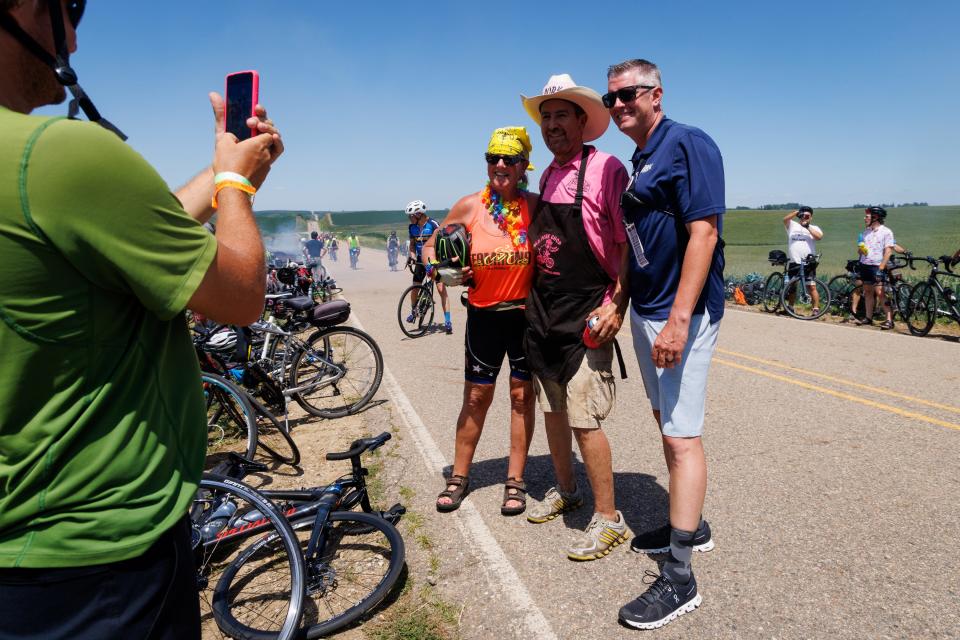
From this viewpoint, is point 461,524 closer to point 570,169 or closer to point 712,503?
point 712,503

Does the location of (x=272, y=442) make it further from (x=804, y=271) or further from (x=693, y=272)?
(x=804, y=271)

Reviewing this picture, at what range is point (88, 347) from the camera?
113cm

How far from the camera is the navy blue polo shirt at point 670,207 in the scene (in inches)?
103

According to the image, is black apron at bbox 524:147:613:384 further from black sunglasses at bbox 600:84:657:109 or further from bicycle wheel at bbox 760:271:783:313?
bicycle wheel at bbox 760:271:783:313

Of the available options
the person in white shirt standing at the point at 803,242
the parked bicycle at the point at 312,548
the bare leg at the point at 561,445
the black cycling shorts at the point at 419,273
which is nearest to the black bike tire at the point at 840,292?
the person in white shirt standing at the point at 803,242

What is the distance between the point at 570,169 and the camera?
325cm

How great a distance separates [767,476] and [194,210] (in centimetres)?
415

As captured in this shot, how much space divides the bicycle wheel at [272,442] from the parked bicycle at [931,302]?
1032 cm

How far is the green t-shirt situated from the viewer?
998mm

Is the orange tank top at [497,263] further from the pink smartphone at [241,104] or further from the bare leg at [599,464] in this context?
the pink smartphone at [241,104]

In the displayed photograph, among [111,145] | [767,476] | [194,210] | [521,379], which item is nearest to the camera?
[111,145]

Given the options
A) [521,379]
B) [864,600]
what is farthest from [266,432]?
[864,600]

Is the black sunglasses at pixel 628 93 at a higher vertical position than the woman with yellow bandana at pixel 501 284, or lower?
higher

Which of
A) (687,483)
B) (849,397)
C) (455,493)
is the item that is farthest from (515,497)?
(849,397)
